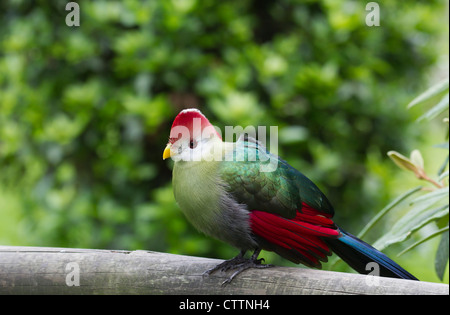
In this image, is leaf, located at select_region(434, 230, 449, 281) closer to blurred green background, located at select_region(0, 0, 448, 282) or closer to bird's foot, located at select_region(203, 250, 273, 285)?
bird's foot, located at select_region(203, 250, 273, 285)

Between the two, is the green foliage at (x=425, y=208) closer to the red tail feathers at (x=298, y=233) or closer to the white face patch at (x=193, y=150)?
the red tail feathers at (x=298, y=233)

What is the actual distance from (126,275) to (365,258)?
2.03 feet

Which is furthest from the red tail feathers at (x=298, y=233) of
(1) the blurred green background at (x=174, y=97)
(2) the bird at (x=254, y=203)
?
(1) the blurred green background at (x=174, y=97)

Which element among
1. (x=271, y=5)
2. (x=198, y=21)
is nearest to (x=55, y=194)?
(x=198, y=21)

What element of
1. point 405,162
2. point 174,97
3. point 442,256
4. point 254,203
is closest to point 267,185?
point 254,203

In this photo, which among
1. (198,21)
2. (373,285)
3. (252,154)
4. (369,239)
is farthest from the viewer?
(369,239)

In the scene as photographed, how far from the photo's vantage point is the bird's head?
1.44 metres

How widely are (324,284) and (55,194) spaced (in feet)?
5.27

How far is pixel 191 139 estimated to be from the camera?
146cm

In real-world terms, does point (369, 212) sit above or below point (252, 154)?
below

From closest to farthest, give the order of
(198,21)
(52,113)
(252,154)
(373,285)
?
(373,285) → (252,154) → (198,21) → (52,113)

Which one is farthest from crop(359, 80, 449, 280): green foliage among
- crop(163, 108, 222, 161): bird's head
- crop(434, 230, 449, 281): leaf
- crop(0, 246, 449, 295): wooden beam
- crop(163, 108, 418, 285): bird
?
crop(163, 108, 222, 161): bird's head

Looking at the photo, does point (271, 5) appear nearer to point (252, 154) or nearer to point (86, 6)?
point (86, 6)

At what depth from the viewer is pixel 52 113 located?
104 inches
